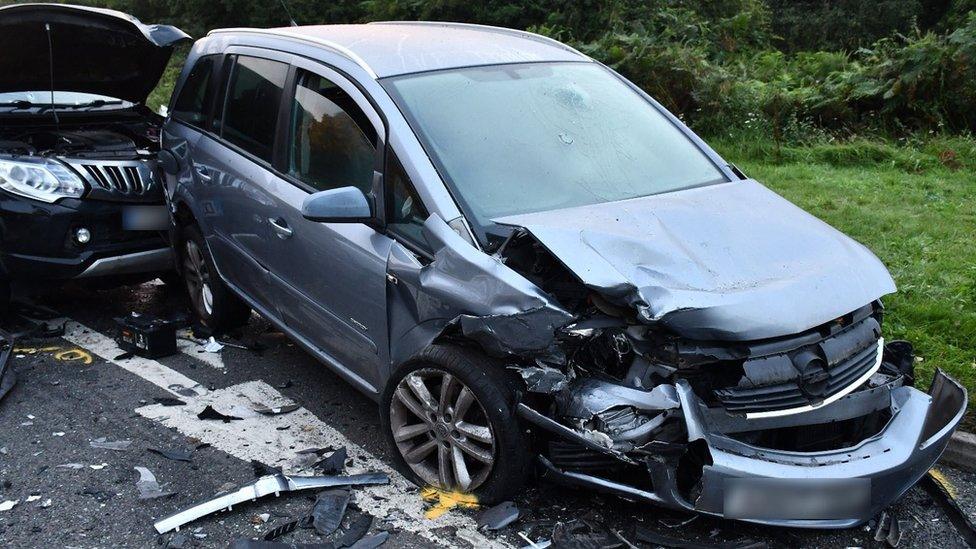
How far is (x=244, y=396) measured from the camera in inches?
202

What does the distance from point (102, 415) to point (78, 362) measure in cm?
90

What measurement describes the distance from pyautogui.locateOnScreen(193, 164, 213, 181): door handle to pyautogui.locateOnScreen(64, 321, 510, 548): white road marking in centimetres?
117

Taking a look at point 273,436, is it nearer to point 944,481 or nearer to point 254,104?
point 254,104

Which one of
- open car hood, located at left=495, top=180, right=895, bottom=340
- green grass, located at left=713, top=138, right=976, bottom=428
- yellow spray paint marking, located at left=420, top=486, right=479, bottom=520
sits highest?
open car hood, located at left=495, top=180, right=895, bottom=340

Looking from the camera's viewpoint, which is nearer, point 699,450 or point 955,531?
point 699,450

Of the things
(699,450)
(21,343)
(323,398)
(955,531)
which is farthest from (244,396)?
(955,531)

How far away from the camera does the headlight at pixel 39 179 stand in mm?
5797

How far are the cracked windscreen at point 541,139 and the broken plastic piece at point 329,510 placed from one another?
1.36 meters

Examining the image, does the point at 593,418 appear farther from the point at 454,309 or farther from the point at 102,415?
the point at 102,415

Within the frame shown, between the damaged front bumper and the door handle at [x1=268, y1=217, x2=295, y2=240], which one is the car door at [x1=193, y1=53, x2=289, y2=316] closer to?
the door handle at [x1=268, y1=217, x2=295, y2=240]

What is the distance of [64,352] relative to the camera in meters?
5.81

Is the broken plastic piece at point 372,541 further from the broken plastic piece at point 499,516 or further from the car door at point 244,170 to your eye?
the car door at point 244,170

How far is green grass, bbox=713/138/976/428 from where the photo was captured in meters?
5.20

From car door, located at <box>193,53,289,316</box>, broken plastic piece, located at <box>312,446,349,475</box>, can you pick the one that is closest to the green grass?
broken plastic piece, located at <box>312,446,349,475</box>
